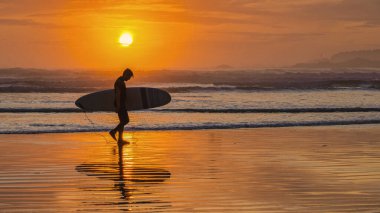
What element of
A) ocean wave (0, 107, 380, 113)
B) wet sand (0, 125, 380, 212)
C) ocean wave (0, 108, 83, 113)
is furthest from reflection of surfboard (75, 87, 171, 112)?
ocean wave (0, 108, 83, 113)

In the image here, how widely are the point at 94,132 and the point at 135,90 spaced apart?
6.52 ft

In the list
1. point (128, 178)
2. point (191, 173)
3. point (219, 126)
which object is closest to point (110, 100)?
point (219, 126)

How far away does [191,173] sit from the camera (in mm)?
11938

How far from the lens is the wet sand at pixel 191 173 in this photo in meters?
9.18

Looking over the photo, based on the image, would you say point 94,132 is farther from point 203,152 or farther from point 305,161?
point 305,161

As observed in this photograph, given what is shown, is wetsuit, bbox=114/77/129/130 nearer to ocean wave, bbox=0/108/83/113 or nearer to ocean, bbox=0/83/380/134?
ocean, bbox=0/83/380/134

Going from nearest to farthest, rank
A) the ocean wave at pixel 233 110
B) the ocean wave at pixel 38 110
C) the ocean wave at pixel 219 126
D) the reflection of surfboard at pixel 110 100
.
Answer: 1. the ocean wave at pixel 219 126
2. the reflection of surfboard at pixel 110 100
3. the ocean wave at pixel 38 110
4. the ocean wave at pixel 233 110

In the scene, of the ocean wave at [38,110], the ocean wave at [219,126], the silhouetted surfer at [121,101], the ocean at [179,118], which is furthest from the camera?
the ocean wave at [38,110]

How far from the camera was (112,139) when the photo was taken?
18.6 m

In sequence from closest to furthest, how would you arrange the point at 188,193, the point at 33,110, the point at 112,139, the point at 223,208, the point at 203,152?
the point at 223,208, the point at 188,193, the point at 203,152, the point at 112,139, the point at 33,110

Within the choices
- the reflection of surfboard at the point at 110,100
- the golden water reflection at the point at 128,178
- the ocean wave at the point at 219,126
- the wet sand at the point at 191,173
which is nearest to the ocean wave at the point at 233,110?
the ocean wave at the point at 219,126

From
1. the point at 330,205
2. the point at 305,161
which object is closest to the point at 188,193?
the point at 330,205

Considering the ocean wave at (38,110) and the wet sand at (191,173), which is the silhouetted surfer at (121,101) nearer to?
the wet sand at (191,173)

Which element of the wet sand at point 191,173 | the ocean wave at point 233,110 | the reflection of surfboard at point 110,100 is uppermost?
the reflection of surfboard at point 110,100
